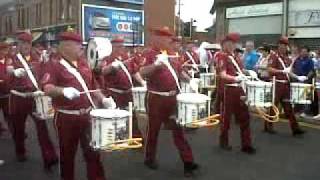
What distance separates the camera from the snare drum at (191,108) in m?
7.05

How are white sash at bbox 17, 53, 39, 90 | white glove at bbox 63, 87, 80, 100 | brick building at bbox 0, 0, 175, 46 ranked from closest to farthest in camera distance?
white glove at bbox 63, 87, 80, 100 → white sash at bbox 17, 53, 39, 90 → brick building at bbox 0, 0, 175, 46

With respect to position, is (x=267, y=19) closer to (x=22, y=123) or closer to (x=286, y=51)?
(x=286, y=51)

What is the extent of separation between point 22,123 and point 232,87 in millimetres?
3327

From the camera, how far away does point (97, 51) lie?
9172 mm

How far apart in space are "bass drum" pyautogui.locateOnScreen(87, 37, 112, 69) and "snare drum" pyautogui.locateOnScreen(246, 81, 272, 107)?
92.6 inches

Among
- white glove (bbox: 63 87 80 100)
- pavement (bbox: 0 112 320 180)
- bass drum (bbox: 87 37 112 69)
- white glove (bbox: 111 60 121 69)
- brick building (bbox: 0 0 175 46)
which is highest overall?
brick building (bbox: 0 0 175 46)

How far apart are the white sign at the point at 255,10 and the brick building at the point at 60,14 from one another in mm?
9293

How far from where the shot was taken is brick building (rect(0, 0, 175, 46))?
44844 mm

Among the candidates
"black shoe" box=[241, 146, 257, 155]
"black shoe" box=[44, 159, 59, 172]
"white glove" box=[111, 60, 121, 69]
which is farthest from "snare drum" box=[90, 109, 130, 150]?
"black shoe" box=[241, 146, 257, 155]

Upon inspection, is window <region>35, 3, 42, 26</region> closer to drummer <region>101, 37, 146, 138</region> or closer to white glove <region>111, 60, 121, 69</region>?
drummer <region>101, 37, 146, 138</region>

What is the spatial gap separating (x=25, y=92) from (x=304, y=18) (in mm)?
22174

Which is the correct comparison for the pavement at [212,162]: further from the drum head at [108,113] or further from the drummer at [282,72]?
the drum head at [108,113]

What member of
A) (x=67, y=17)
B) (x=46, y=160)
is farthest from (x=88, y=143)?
(x=67, y=17)

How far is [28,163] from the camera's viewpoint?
8453 millimetres
